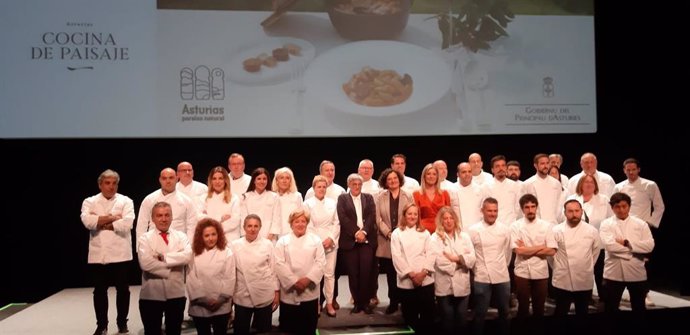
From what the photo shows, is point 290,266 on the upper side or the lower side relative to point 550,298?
upper

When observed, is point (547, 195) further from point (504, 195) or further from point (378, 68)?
point (378, 68)

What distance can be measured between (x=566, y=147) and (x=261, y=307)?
452 centimetres

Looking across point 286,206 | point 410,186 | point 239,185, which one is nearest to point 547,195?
point 410,186

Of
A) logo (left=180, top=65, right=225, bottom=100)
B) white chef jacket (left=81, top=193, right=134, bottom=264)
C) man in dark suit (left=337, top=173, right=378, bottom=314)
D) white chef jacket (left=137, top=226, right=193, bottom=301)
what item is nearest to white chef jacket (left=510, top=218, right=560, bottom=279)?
man in dark suit (left=337, top=173, right=378, bottom=314)

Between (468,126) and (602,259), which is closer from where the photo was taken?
(602,259)

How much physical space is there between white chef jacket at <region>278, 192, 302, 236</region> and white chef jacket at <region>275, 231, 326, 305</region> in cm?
70

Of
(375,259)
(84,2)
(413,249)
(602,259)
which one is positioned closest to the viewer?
(413,249)

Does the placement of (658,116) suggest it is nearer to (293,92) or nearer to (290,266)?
(293,92)

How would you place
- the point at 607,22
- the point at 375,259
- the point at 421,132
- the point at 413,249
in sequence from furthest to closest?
the point at 607,22, the point at 421,132, the point at 375,259, the point at 413,249

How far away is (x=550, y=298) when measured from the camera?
17.2 ft

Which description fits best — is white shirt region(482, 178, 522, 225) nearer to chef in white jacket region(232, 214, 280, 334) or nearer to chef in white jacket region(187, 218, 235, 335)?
chef in white jacket region(232, 214, 280, 334)

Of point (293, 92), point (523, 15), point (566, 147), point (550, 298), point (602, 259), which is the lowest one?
point (550, 298)

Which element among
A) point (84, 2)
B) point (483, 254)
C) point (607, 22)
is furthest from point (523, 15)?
point (84, 2)

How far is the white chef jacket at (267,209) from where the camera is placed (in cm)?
467
